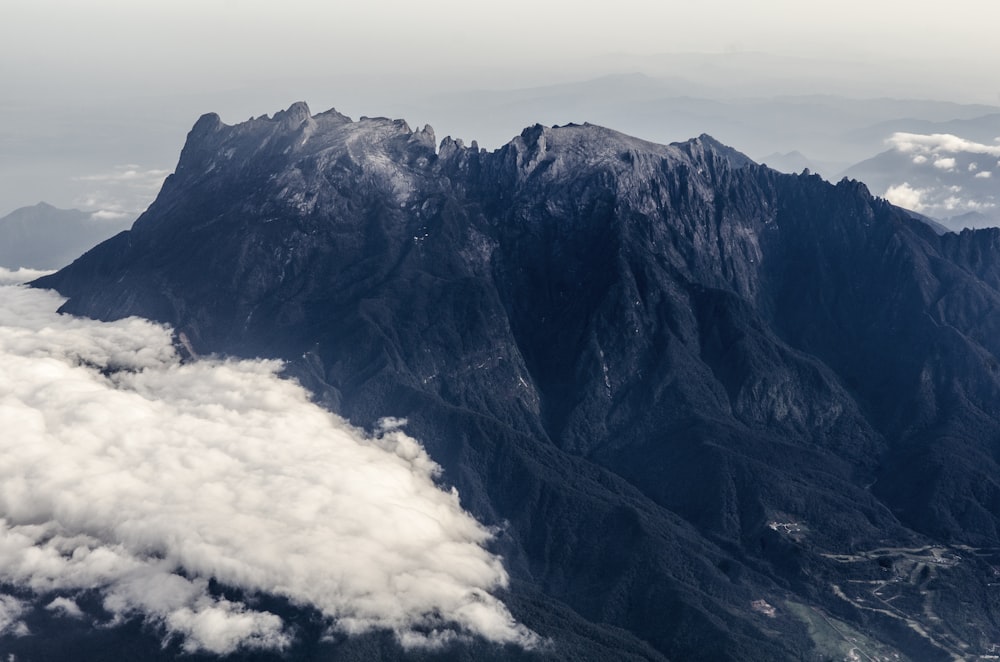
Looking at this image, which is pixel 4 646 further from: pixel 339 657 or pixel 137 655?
pixel 339 657

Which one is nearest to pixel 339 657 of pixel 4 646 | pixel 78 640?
pixel 78 640

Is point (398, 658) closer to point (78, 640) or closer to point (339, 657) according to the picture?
point (339, 657)

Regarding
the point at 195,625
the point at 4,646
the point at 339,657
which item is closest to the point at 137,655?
the point at 195,625

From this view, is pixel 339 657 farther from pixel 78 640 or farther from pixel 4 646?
pixel 4 646

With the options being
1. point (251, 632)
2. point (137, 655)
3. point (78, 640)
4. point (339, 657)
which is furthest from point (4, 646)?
point (339, 657)

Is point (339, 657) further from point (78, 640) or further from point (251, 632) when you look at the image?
point (78, 640)

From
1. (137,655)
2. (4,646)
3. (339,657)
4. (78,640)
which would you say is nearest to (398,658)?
(339,657)

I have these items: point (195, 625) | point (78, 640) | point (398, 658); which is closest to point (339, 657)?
point (398, 658)
